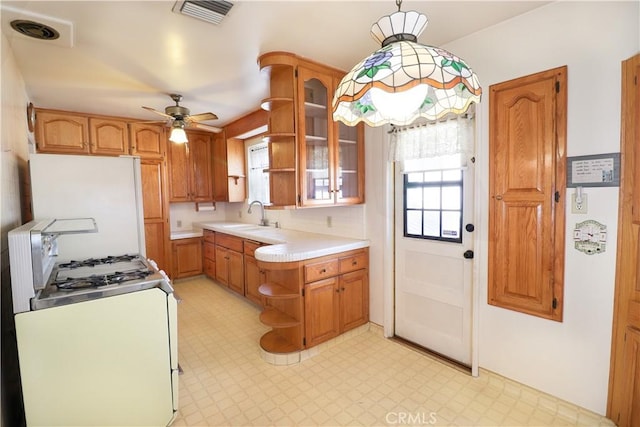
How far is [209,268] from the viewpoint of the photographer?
4703 mm

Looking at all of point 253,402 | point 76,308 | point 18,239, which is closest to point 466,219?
point 253,402

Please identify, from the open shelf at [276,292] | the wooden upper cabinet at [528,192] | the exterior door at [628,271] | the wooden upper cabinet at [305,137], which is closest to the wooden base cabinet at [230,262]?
the open shelf at [276,292]

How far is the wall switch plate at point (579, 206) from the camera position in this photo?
1741 mm

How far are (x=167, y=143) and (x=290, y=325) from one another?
3.59 meters


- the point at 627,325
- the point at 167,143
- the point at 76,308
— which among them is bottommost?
the point at 627,325

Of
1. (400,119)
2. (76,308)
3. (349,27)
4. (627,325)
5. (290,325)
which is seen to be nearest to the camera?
(400,119)

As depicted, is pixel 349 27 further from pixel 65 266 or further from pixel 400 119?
pixel 65 266

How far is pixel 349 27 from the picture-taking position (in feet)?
6.64

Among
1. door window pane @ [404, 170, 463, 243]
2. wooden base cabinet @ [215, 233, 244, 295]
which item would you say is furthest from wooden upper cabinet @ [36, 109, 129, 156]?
door window pane @ [404, 170, 463, 243]

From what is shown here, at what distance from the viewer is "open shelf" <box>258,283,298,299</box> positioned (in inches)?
98.2

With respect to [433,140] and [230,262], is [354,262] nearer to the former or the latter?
[433,140]

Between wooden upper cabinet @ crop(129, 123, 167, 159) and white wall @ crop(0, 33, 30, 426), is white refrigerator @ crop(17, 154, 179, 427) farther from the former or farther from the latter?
wooden upper cabinet @ crop(129, 123, 167, 159)

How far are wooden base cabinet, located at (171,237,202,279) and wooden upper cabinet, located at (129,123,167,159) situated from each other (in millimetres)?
1385

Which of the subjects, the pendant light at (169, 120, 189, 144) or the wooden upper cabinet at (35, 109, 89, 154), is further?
the wooden upper cabinet at (35, 109, 89, 154)
